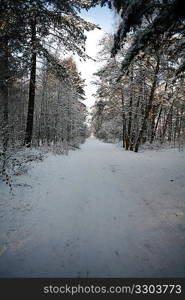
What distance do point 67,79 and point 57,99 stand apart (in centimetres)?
975

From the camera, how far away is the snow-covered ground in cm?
242

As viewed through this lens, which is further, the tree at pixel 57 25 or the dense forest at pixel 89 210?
the tree at pixel 57 25

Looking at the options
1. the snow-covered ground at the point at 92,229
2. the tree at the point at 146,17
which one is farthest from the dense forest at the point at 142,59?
the snow-covered ground at the point at 92,229

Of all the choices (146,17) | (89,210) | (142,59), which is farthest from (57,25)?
(89,210)

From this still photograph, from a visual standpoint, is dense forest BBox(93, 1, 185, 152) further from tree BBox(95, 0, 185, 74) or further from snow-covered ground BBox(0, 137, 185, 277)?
snow-covered ground BBox(0, 137, 185, 277)

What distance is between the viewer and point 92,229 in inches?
129

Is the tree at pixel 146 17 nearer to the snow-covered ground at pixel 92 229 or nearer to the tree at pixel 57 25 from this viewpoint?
the tree at pixel 57 25

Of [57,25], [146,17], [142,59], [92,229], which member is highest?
[57,25]

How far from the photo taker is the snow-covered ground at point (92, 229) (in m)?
2.42

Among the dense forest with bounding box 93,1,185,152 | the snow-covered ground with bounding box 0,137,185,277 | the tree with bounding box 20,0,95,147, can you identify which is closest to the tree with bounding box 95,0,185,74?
the dense forest with bounding box 93,1,185,152

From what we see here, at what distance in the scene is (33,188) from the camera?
5.18 m

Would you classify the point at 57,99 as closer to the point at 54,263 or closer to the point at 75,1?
the point at 75,1

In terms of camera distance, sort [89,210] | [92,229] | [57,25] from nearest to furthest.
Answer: [92,229] < [89,210] < [57,25]

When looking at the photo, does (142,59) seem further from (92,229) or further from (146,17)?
(92,229)
